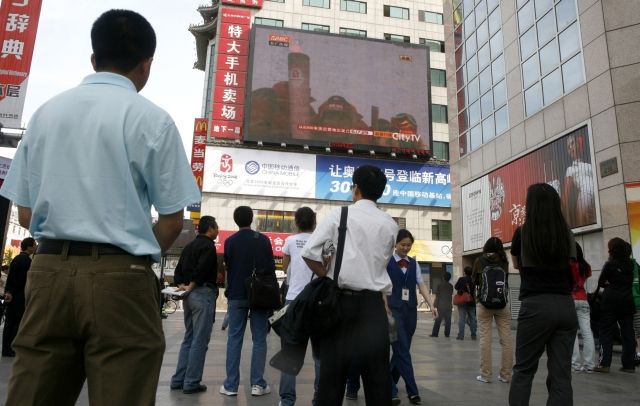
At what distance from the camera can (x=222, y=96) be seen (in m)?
31.8

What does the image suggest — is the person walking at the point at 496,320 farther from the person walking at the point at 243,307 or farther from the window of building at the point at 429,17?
the window of building at the point at 429,17

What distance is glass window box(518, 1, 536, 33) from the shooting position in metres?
15.2

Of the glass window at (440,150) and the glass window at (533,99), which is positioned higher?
the glass window at (440,150)

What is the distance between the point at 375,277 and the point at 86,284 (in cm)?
161

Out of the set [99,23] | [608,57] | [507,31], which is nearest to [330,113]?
[507,31]

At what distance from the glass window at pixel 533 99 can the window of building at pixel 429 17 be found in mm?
26364

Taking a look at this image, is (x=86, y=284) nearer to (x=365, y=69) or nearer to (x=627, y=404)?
(x=627, y=404)

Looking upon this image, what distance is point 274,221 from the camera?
31984 millimetres

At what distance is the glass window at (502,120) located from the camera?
16281mm

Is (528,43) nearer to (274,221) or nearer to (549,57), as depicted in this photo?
(549,57)

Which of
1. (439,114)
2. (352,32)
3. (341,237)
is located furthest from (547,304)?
(352,32)

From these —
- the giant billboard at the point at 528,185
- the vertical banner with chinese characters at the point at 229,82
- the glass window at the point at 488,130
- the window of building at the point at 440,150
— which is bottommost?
the giant billboard at the point at 528,185

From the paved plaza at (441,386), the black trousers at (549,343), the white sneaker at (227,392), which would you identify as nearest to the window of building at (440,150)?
the paved plaza at (441,386)

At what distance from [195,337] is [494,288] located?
3604mm
